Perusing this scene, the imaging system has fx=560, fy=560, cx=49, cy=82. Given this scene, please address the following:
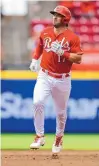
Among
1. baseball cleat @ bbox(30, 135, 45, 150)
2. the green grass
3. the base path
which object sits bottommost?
the green grass

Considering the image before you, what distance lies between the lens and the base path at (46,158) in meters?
8.66

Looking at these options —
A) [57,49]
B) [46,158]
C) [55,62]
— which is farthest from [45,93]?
[46,158]

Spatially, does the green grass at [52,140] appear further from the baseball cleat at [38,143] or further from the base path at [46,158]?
the baseball cleat at [38,143]

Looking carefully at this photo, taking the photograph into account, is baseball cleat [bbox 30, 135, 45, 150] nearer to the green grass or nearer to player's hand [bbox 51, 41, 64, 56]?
player's hand [bbox 51, 41, 64, 56]

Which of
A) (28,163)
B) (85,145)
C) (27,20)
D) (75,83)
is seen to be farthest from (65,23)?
(27,20)

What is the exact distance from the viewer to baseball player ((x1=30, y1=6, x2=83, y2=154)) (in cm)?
843

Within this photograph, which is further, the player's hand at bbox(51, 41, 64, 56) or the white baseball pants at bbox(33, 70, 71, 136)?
the white baseball pants at bbox(33, 70, 71, 136)

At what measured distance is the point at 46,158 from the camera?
30.3 feet

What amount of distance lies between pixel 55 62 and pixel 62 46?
0.29 meters

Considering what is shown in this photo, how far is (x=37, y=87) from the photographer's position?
8.66 meters

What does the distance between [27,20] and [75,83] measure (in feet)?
17.0

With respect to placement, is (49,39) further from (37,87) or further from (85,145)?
(85,145)

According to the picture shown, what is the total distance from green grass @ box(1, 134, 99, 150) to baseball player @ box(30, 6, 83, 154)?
217 cm

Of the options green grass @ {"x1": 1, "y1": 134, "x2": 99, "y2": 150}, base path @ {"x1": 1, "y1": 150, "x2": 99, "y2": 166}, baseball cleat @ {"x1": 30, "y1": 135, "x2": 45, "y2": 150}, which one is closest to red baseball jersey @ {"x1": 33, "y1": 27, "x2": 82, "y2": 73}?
baseball cleat @ {"x1": 30, "y1": 135, "x2": 45, "y2": 150}
